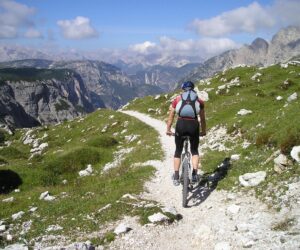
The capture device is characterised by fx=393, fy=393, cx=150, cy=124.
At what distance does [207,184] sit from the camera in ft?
59.5

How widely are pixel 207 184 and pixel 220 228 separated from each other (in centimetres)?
561

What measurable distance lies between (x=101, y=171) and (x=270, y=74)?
121 ft

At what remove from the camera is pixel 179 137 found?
Answer: 15414 millimetres

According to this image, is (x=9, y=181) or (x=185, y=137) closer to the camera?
(x=185, y=137)

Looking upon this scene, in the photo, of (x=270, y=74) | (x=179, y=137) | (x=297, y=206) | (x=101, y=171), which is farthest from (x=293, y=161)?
(x=270, y=74)

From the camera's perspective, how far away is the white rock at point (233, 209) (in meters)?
14.0

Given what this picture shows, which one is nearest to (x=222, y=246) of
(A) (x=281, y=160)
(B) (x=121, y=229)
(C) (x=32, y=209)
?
(B) (x=121, y=229)

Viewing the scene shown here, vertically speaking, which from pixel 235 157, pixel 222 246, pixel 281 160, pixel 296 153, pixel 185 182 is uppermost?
pixel 296 153

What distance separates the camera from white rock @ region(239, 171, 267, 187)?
53.4 feet

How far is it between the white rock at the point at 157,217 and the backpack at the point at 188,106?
381cm

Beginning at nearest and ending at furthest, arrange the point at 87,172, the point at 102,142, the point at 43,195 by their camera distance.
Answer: the point at 43,195 < the point at 87,172 < the point at 102,142

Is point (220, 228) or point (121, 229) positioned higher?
point (220, 228)

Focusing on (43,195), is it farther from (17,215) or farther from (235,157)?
(235,157)

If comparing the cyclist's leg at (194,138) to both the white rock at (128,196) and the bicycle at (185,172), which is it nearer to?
the bicycle at (185,172)
